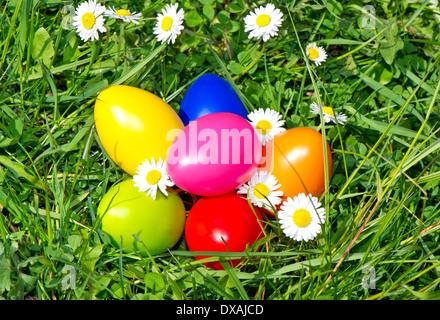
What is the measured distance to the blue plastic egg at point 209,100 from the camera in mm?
1227

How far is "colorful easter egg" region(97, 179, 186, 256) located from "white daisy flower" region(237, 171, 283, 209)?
201 millimetres

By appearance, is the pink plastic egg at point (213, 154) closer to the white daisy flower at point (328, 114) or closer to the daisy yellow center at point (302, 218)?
the daisy yellow center at point (302, 218)

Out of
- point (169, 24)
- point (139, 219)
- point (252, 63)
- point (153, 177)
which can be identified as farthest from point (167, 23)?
point (139, 219)

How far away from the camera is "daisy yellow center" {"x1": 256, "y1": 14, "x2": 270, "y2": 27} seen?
138 cm

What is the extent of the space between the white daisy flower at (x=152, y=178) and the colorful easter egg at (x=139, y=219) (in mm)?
20

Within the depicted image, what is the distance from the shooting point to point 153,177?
44.3 inches

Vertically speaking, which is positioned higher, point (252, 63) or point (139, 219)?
point (252, 63)

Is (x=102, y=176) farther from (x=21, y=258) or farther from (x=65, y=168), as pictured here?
(x=21, y=258)

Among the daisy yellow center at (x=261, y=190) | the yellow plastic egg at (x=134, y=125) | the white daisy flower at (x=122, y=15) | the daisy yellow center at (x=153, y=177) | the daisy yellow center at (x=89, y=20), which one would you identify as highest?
the white daisy flower at (x=122, y=15)

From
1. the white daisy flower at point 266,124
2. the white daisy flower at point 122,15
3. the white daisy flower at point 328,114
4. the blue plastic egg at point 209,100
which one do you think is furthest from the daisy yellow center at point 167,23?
the white daisy flower at point 328,114

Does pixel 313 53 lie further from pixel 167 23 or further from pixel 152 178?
pixel 152 178

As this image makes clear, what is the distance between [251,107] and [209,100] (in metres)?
0.18

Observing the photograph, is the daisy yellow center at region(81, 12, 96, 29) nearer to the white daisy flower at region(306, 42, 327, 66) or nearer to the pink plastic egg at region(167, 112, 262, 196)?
the pink plastic egg at region(167, 112, 262, 196)
